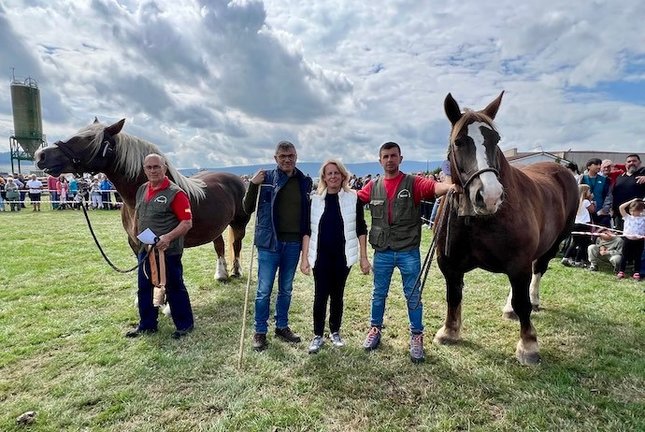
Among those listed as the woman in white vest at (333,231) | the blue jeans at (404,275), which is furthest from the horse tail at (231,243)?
the blue jeans at (404,275)

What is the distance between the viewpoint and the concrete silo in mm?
46625

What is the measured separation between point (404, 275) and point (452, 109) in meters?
1.54

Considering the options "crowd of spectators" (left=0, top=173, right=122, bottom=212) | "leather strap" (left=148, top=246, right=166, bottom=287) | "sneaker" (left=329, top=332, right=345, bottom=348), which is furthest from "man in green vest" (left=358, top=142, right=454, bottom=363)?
"crowd of spectators" (left=0, top=173, right=122, bottom=212)

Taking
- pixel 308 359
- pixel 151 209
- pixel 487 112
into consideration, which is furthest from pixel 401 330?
pixel 151 209

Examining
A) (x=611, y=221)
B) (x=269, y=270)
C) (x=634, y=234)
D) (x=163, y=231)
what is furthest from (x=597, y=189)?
(x=163, y=231)

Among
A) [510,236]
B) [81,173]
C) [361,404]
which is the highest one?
[81,173]

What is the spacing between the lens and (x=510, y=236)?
3316mm

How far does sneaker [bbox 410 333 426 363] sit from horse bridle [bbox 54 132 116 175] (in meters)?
3.73

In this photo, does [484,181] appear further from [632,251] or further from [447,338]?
[632,251]

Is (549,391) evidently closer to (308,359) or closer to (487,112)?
(308,359)

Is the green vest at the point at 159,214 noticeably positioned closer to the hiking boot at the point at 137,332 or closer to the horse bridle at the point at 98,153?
the horse bridle at the point at 98,153

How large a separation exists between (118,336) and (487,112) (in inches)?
169

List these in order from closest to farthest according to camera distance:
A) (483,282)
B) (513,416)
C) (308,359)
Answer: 1. (513,416)
2. (308,359)
3. (483,282)

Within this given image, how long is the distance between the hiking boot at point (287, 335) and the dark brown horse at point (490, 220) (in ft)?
4.83
